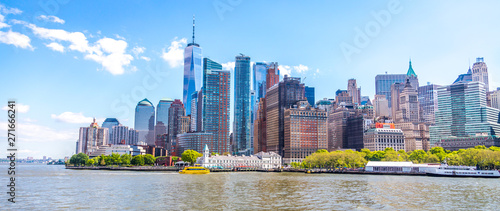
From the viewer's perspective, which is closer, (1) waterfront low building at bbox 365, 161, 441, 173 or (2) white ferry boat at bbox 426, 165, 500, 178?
(2) white ferry boat at bbox 426, 165, 500, 178

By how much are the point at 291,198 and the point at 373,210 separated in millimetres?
16306

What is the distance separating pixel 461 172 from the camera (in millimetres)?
149500

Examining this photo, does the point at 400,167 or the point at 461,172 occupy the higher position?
the point at 400,167

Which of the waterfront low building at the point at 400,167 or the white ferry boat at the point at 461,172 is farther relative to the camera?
the waterfront low building at the point at 400,167

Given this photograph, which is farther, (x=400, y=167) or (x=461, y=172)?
(x=400, y=167)

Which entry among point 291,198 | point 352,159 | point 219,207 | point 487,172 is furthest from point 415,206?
point 352,159

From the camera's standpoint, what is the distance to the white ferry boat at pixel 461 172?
477ft

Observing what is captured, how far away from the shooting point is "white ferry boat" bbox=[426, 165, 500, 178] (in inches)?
5729

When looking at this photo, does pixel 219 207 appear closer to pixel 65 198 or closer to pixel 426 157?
pixel 65 198

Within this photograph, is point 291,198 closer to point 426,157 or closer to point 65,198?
point 65,198

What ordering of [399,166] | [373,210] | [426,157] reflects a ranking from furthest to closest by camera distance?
[426,157] → [399,166] → [373,210]

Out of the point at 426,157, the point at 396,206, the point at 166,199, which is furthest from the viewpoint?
the point at 426,157

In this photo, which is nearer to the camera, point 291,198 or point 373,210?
point 373,210

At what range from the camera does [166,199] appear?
2657 inches
